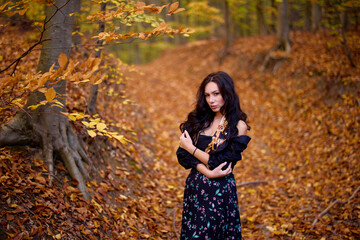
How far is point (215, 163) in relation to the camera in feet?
8.90

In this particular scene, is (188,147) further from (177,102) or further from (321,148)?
(177,102)

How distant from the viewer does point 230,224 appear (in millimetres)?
2861

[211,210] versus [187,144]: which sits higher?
[187,144]

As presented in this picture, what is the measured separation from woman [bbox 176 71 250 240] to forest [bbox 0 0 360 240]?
0.76m

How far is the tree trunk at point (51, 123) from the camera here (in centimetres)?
335

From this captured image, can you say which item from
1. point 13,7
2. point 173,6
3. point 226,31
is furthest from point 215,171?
point 226,31

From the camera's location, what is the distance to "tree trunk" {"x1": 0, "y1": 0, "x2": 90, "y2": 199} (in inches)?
132

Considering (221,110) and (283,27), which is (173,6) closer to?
(221,110)

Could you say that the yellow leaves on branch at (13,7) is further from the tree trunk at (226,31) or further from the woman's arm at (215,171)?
the tree trunk at (226,31)

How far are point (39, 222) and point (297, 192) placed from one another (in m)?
4.87

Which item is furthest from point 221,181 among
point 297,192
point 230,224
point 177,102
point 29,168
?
point 177,102

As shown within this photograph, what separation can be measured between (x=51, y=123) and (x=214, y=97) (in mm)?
2404

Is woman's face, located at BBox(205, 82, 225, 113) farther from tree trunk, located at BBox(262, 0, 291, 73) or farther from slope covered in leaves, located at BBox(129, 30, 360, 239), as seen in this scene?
tree trunk, located at BBox(262, 0, 291, 73)

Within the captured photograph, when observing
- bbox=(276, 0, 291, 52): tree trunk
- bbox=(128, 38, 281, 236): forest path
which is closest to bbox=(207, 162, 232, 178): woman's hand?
bbox=(128, 38, 281, 236): forest path
